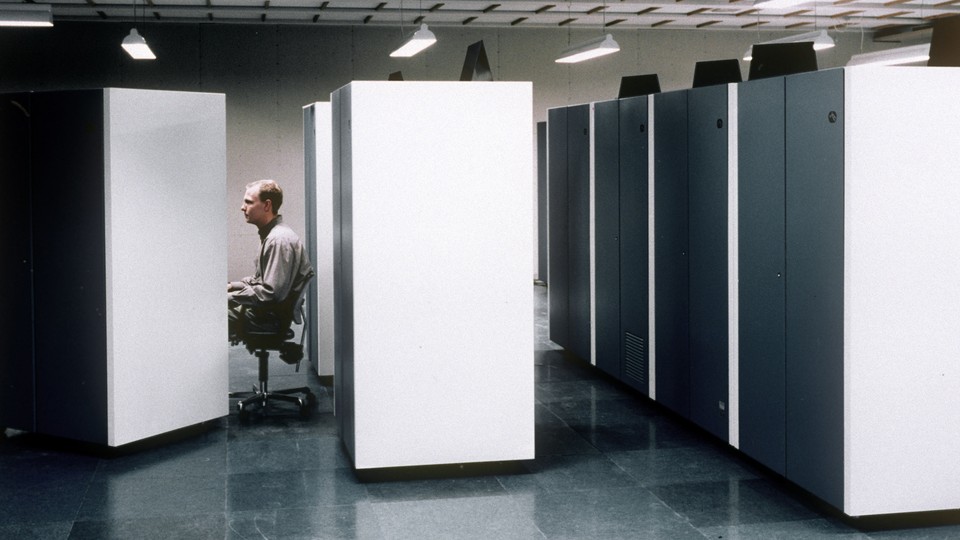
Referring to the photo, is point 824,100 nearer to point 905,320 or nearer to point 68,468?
point 905,320

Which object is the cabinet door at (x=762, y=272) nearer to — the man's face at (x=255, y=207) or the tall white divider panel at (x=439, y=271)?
the tall white divider panel at (x=439, y=271)

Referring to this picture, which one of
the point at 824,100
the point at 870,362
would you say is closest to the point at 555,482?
the point at 870,362

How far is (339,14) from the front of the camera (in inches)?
454

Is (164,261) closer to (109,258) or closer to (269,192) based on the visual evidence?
(109,258)

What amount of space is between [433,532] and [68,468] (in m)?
1.95

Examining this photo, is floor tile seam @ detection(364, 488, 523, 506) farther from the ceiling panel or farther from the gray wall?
the ceiling panel

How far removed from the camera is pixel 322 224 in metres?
6.11

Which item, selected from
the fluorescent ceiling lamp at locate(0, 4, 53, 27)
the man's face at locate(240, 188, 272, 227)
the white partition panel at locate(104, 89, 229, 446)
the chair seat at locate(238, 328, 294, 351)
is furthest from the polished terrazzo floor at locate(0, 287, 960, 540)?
the fluorescent ceiling lamp at locate(0, 4, 53, 27)

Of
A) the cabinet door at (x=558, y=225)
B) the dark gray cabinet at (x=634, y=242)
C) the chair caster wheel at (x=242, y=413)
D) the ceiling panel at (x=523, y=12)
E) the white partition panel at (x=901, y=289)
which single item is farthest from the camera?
the ceiling panel at (x=523, y=12)

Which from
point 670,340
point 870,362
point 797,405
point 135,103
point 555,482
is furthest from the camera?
point 670,340

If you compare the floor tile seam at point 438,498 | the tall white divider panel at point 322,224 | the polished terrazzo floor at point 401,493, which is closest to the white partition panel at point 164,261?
the polished terrazzo floor at point 401,493

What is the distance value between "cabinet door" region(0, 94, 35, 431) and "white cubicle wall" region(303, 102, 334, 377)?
1.82 meters

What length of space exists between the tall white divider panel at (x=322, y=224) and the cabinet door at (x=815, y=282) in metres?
3.07

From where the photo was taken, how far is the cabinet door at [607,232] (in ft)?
19.5
